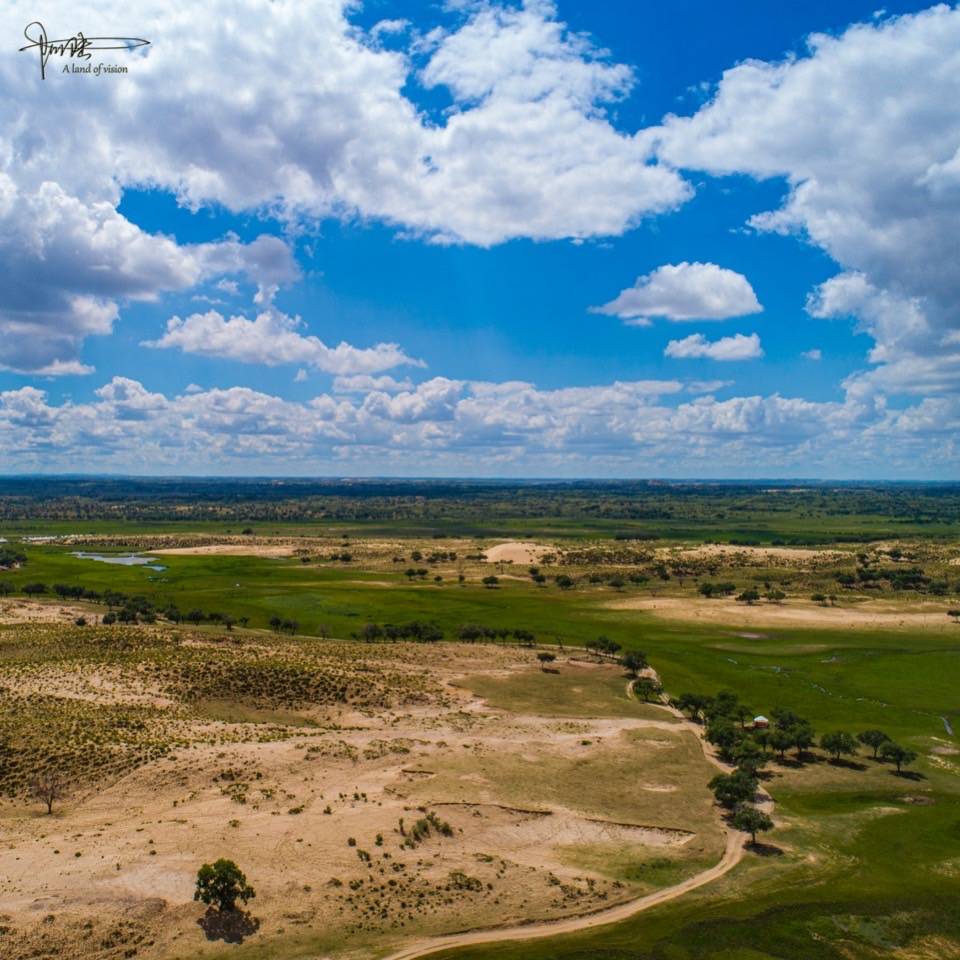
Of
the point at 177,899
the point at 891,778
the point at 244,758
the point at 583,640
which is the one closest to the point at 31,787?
the point at 244,758

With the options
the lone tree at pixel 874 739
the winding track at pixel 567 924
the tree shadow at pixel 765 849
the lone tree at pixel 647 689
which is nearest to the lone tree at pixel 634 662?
the lone tree at pixel 647 689

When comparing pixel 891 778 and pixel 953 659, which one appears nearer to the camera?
pixel 891 778

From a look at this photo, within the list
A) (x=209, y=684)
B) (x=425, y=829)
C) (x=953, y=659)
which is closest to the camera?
(x=425, y=829)

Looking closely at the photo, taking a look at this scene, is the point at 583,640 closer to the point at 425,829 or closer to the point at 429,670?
the point at 429,670

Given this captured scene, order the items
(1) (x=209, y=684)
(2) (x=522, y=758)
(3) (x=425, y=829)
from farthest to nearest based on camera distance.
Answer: (1) (x=209, y=684)
(2) (x=522, y=758)
(3) (x=425, y=829)

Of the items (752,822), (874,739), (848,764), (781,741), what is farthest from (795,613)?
(752,822)
